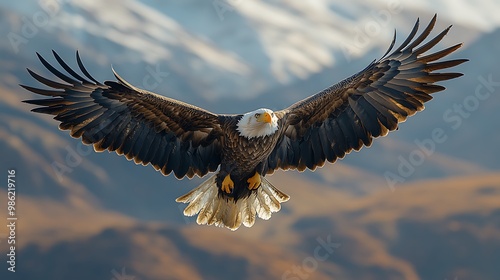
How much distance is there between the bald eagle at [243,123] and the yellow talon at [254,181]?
1 centimetres

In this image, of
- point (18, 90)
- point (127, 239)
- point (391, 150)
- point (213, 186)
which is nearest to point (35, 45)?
point (18, 90)

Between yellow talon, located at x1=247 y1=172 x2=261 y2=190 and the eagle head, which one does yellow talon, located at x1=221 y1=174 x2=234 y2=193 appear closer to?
yellow talon, located at x1=247 y1=172 x2=261 y2=190

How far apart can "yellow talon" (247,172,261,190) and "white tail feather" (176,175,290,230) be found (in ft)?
0.86

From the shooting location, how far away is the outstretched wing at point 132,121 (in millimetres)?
10500

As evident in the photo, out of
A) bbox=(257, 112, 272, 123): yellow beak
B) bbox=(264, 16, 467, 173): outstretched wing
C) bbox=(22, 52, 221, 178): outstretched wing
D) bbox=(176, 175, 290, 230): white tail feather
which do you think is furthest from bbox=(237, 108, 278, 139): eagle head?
bbox=(176, 175, 290, 230): white tail feather

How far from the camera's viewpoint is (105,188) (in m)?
69.3

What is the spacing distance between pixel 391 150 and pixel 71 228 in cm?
3713

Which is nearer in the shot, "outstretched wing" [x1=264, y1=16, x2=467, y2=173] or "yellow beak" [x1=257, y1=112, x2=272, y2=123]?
"yellow beak" [x1=257, y1=112, x2=272, y2=123]

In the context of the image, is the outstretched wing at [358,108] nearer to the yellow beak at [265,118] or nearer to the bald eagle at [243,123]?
the bald eagle at [243,123]

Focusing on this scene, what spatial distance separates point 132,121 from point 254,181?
4.69 ft

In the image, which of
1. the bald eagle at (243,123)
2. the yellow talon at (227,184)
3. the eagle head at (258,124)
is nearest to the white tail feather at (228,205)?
the bald eagle at (243,123)

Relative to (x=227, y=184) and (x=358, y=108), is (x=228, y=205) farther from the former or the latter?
(x=358, y=108)

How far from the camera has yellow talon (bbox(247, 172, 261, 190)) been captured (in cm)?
1089

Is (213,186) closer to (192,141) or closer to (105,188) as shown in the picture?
(192,141)
